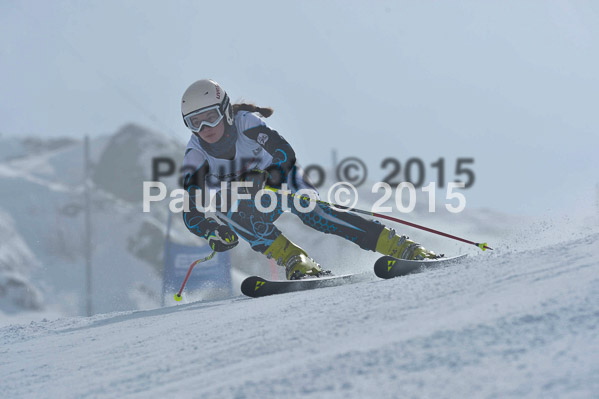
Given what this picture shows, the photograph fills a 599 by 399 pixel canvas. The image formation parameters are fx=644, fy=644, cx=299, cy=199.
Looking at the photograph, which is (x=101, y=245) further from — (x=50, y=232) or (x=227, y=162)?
(x=227, y=162)

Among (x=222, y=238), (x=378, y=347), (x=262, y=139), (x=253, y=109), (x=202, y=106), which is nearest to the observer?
(x=378, y=347)

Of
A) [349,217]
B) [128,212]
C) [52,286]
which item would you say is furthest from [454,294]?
[128,212]

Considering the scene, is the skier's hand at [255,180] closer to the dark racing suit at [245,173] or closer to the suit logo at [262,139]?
the dark racing suit at [245,173]

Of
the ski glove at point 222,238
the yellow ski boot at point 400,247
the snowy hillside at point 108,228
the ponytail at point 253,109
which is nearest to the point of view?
the ski glove at point 222,238

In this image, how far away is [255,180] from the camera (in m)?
4.56

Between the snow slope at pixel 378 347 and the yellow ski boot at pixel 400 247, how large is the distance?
3.77ft

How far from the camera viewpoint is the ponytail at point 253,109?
4749mm

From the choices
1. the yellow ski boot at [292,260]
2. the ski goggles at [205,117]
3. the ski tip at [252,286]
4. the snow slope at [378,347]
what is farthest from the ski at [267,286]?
the ski goggles at [205,117]

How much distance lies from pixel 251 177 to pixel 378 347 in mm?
2823

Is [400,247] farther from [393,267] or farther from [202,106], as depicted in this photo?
[202,106]

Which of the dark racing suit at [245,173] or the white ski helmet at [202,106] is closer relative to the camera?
the white ski helmet at [202,106]

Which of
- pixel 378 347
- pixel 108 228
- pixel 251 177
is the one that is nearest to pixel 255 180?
pixel 251 177

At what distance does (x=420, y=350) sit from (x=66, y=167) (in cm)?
3424

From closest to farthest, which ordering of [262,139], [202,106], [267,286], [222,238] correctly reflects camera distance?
[267,286] → [222,238] → [202,106] → [262,139]
